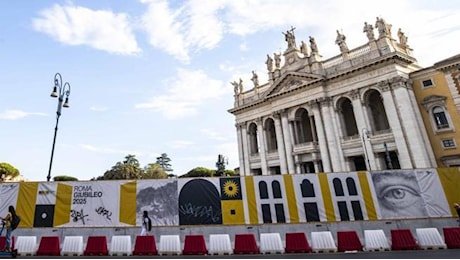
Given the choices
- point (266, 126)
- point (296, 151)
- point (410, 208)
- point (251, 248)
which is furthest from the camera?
point (266, 126)

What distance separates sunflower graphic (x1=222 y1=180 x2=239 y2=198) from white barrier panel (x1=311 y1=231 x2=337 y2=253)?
15.1 ft

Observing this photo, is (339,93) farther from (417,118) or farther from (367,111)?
(417,118)

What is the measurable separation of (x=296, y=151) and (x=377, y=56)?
14150 millimetres

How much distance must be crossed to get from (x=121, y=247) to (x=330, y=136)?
2680 centimetres

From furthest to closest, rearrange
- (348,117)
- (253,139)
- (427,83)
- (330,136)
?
(253,139) → (348,117) → (330,136) → (427,83)

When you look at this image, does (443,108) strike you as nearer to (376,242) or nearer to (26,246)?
(376,242)

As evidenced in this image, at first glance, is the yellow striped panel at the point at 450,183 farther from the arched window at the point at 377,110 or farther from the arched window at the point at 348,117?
the arched window at the point at 348,117

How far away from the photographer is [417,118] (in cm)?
2767

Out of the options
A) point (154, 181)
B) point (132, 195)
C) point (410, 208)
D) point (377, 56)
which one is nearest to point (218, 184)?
point (154, 181)

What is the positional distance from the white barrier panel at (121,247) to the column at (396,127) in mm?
26064


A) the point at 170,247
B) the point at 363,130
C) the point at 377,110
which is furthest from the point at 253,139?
the point at 170,247

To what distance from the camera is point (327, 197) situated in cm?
1462

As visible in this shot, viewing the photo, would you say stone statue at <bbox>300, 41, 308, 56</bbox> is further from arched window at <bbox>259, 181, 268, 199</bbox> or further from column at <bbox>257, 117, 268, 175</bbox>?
arched window at <bbox>259, 181, 268, 199</bbox>

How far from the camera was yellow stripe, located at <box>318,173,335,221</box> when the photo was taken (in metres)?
14.3
